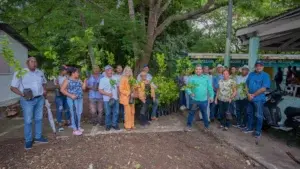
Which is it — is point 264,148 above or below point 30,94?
below

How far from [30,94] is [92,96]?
213cm

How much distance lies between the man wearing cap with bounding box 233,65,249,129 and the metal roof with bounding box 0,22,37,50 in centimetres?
1088

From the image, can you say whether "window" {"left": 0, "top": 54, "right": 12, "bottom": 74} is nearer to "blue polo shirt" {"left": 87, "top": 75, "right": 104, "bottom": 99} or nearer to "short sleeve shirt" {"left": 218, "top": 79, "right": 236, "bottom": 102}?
"blue polo shirt" {"left": 87, "top": 75, "right": 104, "bottom": 99}

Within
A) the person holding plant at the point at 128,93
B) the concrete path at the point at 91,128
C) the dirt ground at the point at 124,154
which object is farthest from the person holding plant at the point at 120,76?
the dirt ground at the point at 124,154

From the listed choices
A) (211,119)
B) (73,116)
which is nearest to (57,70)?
(73,116)

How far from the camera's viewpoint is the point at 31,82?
559 centimetres

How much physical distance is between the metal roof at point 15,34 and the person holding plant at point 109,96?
8.29 m

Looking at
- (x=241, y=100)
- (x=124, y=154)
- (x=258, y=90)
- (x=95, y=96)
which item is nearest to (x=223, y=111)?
(x=241, y=100)

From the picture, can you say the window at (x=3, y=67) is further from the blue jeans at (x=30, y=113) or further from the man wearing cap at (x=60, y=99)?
the blue jeans at (x=30, y=113)

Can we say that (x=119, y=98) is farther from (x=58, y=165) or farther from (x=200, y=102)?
(x=58, y=165)

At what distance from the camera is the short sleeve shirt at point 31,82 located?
214 inches

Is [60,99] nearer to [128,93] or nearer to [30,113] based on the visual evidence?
[30,113]

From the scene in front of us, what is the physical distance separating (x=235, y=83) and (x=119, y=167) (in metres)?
4.08

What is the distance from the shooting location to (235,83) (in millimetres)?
7176
